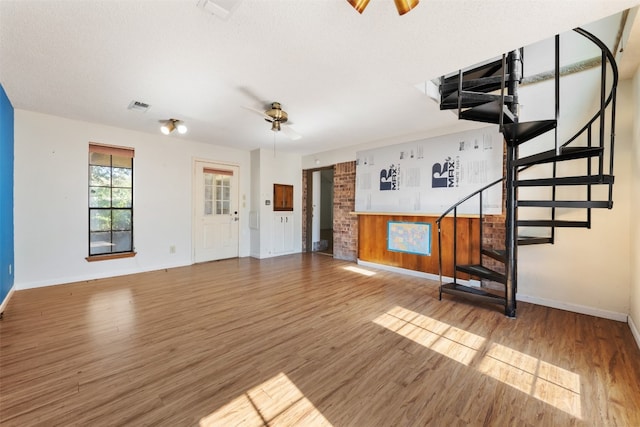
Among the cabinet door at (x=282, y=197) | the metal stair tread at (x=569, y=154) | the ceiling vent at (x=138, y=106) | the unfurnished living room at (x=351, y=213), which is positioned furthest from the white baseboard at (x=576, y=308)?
the ceiling vent at (x=138, y=106)

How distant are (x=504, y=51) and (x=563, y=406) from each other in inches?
102

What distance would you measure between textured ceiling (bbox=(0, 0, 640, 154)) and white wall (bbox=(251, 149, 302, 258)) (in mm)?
2438

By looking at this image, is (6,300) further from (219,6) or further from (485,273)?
(485,273)

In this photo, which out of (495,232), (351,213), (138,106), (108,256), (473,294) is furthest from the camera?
(351,213)

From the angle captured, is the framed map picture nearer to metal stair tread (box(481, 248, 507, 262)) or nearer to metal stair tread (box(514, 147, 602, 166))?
metal stair tread (box(481, 248, 507, 262))

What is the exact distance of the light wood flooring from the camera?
1.51 metres

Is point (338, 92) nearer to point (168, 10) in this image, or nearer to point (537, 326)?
point (168, 10)

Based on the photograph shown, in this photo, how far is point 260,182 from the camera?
19.8ft

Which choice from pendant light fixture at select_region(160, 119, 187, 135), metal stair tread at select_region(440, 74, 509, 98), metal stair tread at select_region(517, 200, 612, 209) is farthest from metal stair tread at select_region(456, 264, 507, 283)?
pendant light fixture at select_region(160, 119, 187, 135)

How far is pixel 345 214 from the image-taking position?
5.99 m

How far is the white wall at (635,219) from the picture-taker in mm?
2404

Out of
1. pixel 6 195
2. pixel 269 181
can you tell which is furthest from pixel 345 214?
pixel 6 195

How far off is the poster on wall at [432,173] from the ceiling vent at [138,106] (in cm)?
379

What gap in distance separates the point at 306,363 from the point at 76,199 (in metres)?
4.48
